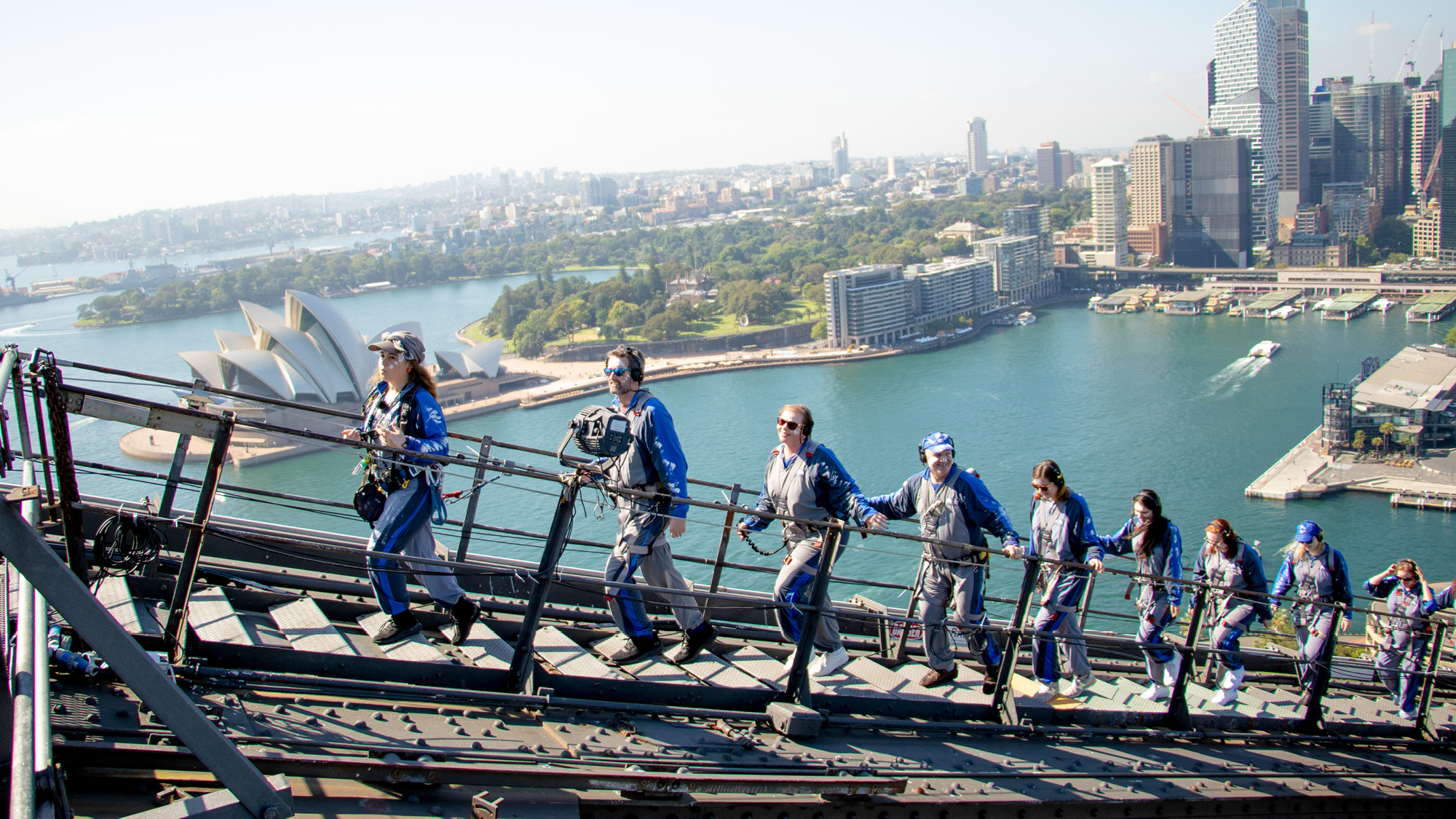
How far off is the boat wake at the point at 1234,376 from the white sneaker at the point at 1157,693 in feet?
86.2

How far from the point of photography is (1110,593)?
1319cm

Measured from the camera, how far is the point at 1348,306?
129 feet

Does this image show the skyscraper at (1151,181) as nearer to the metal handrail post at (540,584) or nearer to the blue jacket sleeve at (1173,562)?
the blue jacket sleeve at (1173,562)

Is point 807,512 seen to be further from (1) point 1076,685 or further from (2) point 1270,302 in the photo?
(2) point 1270,302

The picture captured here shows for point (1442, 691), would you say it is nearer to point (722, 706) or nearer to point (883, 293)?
point (722, 706)

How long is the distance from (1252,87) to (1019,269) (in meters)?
41.0

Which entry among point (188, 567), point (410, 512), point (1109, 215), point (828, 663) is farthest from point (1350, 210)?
point (188, 567)

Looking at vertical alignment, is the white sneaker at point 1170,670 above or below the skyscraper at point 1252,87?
below

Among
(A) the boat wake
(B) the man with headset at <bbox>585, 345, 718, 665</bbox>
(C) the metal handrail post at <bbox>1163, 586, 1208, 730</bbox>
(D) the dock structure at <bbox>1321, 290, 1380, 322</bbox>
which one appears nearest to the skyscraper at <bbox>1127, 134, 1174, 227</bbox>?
(D) the dock structure at <bbox>1321, 290, 1380, 322</bbox>

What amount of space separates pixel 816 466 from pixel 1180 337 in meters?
37.8

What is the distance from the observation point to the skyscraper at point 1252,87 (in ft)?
213

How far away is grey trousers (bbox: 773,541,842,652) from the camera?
214 centimetres

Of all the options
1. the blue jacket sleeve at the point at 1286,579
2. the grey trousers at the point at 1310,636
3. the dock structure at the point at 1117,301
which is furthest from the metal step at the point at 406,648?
the dock structure at the point at 1117,301

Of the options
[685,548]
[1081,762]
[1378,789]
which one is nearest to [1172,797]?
[1081,762]
